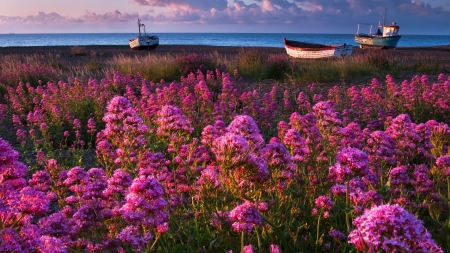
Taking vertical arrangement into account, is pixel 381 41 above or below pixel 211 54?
above

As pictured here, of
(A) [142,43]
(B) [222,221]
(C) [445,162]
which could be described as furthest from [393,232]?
(A) [142,43]

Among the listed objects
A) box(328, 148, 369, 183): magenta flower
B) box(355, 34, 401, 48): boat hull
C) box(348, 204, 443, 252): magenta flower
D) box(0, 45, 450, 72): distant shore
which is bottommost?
box(0, 45, 450, 72): distant shore

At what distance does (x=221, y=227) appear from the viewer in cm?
321

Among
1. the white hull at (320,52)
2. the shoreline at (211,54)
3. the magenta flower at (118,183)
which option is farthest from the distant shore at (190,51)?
the magenta flower at (118,183)

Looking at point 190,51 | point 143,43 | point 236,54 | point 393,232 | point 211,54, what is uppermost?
point 143,43

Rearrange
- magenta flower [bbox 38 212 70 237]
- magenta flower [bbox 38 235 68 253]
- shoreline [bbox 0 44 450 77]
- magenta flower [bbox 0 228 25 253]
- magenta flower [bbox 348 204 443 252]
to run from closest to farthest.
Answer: magenta flower [bbox 348 204 443 252]
magenta flower [bbox 0 228 25 253]
magenta flower [bbox 38 235 68 253]
magenta flower [bbox 38 212 70 237]
shoreline [bbox 0 44 450 77]

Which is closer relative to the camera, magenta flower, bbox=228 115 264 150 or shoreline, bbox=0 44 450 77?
magenta flower, bbox=228 115 264 150

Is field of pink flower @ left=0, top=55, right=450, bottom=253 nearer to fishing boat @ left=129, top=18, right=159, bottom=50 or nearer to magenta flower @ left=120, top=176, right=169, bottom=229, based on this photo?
magenta flower @ left=120, top=176, right=169, bottom=229

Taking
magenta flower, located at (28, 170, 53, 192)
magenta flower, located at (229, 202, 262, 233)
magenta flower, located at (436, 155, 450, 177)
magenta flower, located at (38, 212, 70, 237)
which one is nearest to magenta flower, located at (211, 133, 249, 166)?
magenta flower, located at (229, 202, 262, 233)

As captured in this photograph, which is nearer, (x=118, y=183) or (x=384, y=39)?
(x=118, y=183)

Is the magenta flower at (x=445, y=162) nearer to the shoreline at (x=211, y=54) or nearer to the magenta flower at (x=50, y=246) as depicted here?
the magenta flower at (x=50, y=246)

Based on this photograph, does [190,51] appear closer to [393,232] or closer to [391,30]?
[391,30]

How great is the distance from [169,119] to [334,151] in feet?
6.31

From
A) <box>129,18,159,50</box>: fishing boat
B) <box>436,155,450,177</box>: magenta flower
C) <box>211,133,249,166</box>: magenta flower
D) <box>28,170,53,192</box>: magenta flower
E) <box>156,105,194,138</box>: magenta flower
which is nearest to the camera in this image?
<box>211,133,249,166</box>: magenta flower
